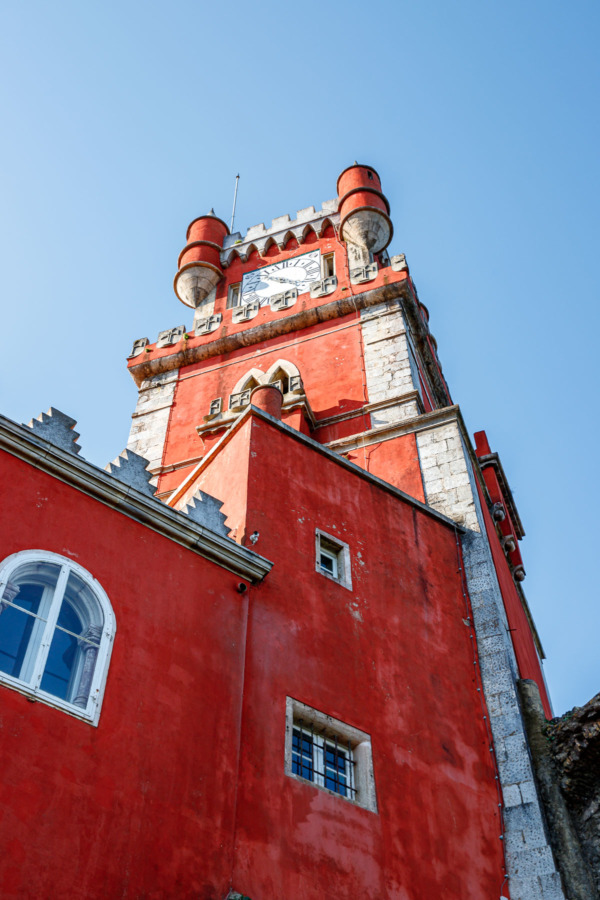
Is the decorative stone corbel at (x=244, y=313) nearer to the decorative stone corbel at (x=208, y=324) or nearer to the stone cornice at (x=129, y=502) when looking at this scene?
the decorative stone corbel at (x=208, y=324)

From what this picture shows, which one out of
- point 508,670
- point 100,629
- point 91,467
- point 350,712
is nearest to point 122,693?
point 100,629

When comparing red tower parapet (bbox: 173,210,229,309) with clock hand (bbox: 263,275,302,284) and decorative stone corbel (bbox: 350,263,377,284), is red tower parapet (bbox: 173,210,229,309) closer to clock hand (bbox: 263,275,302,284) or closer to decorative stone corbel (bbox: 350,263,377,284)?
clock hand (bbox: 263,275,302,284)

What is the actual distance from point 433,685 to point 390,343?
10.7 meters

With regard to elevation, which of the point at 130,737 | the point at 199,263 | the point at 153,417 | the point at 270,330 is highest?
the point at 199,263

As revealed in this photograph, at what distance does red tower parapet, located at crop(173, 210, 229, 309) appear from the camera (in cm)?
2767

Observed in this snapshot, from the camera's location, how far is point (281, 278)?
27.2 m

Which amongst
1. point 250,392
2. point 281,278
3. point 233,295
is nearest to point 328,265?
point 281,278

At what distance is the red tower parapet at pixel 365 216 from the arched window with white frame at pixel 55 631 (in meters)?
18.1

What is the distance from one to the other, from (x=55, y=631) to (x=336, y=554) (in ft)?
17.0

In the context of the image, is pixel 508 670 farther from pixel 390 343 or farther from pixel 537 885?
pixel 390 343

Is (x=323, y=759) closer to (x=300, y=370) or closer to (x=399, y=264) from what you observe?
(x=300, y=370)

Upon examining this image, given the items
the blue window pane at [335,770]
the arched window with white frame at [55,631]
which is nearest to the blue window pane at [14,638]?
the arched window with white frame at [55,631]

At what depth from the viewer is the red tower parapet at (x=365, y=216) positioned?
2664 cm

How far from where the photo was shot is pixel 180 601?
11.1m
